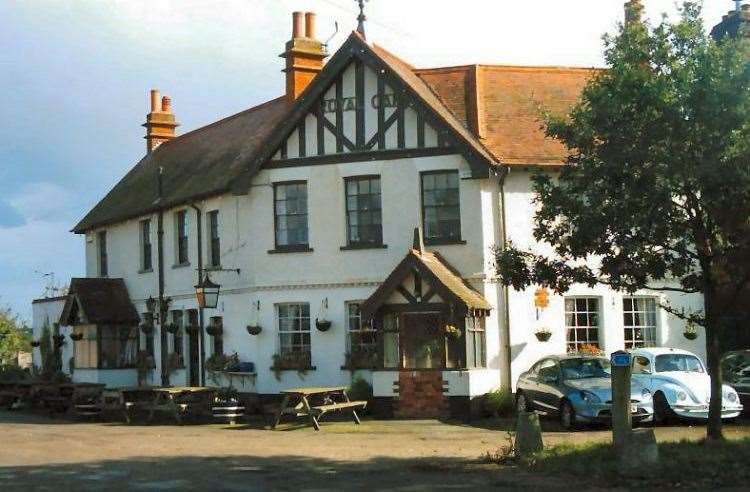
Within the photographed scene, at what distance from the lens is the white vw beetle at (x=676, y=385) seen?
68.2 feet

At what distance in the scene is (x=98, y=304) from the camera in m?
33.9

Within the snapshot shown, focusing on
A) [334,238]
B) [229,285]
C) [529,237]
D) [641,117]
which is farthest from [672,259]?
[229,285]

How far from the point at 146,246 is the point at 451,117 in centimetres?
1221

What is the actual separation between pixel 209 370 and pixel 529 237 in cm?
962

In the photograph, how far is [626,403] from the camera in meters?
14.7

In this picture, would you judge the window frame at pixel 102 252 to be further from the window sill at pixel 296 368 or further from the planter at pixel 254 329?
the window sill at pixel 296 368

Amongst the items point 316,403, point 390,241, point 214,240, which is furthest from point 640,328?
point 214,240

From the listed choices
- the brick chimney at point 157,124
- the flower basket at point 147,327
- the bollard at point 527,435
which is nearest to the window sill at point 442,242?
the bollard at point 527,435

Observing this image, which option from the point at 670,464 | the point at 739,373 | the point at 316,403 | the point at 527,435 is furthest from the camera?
the point at 316,403

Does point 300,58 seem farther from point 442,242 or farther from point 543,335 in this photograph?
point 543,335

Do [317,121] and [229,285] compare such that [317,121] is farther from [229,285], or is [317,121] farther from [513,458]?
[513,458]

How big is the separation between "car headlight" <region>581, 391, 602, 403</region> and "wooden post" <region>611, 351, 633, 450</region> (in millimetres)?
5708

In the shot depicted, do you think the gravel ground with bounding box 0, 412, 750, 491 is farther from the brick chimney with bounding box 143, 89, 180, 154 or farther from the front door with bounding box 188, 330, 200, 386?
the brick chimney with bounding box 143, 89, 180, 154

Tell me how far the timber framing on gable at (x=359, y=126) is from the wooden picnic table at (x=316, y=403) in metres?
5.91
